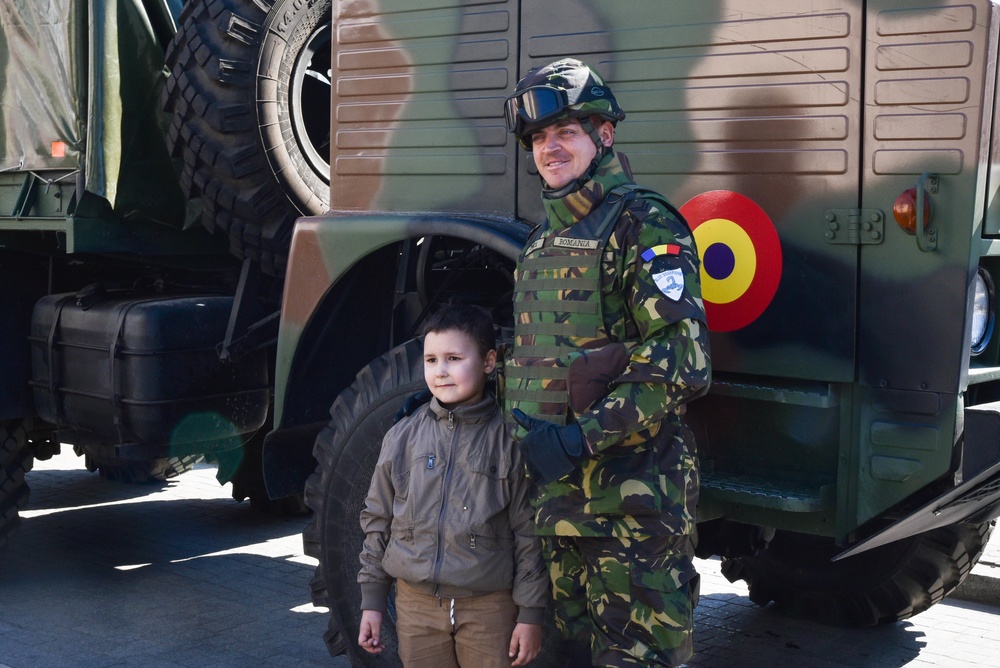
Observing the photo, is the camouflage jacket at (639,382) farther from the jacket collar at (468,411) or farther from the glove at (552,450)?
the jacket collar at (468,411)

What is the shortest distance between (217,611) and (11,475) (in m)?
1.31

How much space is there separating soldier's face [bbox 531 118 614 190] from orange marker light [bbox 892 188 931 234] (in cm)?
76

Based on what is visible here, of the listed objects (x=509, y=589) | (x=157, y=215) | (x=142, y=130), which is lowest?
(x=509, y=589)

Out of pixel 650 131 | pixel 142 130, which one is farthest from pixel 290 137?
pixel 650 131

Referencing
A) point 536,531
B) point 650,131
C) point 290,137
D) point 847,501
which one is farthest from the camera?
point 290,137

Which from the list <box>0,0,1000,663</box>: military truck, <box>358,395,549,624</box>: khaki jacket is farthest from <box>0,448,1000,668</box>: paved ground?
<box>358,395,549,624</box>: khaki jacket

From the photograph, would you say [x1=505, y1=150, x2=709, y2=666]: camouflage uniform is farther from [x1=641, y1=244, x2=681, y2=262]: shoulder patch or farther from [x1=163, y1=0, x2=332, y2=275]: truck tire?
[x1=163, y1=0, x2=332, y2=275]: truck tire

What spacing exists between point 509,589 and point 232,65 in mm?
2730

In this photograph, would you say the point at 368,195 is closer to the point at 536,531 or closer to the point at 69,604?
the point at 536,531

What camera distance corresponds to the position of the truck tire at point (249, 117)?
15.5 ft

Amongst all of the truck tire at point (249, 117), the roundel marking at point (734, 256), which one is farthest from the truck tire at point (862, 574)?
the truck tire at point (249, 117)

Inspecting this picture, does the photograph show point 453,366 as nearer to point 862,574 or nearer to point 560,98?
point 560,98

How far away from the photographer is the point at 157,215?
5.25 meters

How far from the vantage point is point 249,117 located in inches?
185
